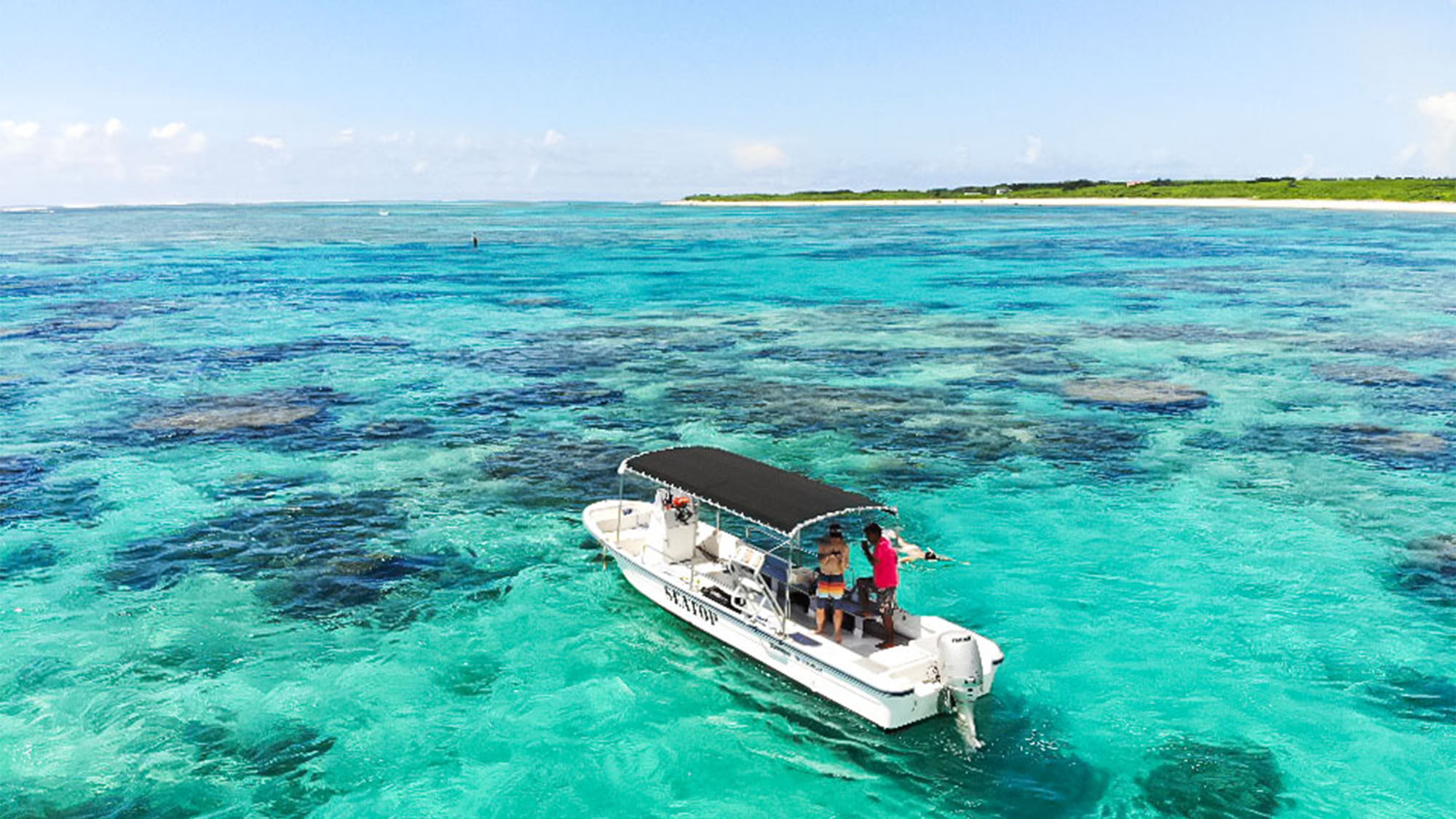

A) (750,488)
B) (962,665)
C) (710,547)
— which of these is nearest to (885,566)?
(962,665)

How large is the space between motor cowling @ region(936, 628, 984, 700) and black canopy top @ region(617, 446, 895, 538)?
113 inches

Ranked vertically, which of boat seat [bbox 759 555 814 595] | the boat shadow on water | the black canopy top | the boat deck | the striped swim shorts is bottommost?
the boat shadow on water

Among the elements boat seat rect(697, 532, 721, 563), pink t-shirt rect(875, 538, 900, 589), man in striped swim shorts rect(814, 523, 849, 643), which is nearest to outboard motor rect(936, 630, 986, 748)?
pink t-shirt rect(875, 538, 900, 589)

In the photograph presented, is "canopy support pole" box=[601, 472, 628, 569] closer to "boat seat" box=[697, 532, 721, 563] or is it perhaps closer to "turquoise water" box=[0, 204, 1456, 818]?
"turquoise water" box=[0, 204, 1456, 818]

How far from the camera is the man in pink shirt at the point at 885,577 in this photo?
15844mm

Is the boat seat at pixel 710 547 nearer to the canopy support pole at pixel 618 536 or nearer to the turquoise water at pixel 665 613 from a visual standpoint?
the turquoise water at pixel 665 613

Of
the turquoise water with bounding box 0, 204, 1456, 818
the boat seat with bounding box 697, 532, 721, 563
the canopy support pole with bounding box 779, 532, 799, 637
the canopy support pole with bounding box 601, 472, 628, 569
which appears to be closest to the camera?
the turquoise water with bounding box 0, 204, 1456, 818

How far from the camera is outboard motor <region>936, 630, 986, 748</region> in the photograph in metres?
14.4

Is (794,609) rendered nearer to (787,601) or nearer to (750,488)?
(787,601)

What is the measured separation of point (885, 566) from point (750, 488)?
3.28m

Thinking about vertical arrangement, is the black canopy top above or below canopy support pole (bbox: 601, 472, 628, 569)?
above

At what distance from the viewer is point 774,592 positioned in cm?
1741

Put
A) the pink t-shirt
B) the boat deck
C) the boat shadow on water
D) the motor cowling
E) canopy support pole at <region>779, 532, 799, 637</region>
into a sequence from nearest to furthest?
the boat shadow on water < the motor cowling < the boat deck < the pink t-shirt < canopy support pole at <region>779, 532, 799, 637</region>

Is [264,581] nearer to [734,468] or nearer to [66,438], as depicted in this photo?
[734,468]
